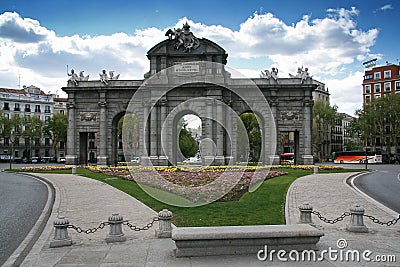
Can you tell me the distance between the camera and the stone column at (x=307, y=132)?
4591cm

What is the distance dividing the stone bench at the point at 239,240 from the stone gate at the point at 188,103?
33.2m

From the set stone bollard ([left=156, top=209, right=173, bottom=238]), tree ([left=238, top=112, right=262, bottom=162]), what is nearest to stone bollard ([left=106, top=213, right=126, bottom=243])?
stone bollard ([left=156, top=209, right=173, bottom=238])

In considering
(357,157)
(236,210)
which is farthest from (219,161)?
(357,157)

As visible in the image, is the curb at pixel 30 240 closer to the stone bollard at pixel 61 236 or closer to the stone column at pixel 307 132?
the stone bollard at pixel 61 236

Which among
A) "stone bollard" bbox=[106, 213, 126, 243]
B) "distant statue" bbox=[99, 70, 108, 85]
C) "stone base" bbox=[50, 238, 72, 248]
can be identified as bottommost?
"stone base" bbox=[50, 238, 72, 248]

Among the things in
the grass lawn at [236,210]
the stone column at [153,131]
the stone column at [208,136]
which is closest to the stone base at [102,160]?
the stone column at [153,131]

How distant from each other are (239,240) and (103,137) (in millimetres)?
38862

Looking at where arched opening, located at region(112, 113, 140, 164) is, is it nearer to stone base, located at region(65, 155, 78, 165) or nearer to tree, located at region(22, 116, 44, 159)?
Answer: tree, located at region(22, 116, 44, 159)

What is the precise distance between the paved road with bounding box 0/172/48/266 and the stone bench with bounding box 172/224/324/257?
447 cm

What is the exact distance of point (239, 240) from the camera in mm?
10055

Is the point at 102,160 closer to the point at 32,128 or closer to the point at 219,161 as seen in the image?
the point at 219,161

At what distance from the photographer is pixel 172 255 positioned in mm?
10156

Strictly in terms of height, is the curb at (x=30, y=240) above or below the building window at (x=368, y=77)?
below

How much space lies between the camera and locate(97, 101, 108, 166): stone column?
1828 inches
